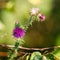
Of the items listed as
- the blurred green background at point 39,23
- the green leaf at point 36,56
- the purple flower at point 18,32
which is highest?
the blurred green background at point 39,23

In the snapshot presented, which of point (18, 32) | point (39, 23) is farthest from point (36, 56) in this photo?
point (39, 23)

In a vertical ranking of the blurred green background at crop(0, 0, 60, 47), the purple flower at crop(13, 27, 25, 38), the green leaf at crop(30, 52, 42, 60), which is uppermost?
the blurred green background at crop(0, 0, 60, 47)

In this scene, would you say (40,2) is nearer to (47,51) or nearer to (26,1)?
(26,1)

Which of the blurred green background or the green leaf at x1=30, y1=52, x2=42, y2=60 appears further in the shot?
the blurred green background

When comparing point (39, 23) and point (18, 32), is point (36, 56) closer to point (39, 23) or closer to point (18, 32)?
point (18, 32)

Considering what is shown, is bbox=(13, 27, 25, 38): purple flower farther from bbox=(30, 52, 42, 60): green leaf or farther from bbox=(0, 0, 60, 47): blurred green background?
bbox=(0, 0, 60, 47): blurred green background

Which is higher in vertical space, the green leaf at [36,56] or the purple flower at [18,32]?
the purple flower at [18,32]

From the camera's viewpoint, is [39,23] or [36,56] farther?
[39,23]

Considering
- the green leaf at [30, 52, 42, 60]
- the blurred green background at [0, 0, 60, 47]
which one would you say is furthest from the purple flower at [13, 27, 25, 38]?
the blurred green background at [0, 0, 60, 47]

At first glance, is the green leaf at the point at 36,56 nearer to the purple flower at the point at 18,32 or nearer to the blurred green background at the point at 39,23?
the purple flower at the point at 18,32

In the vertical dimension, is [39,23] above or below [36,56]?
above

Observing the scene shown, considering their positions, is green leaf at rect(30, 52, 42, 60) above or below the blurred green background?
below

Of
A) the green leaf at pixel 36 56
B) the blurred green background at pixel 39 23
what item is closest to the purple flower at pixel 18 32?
the green leaf at pixel 36 56
